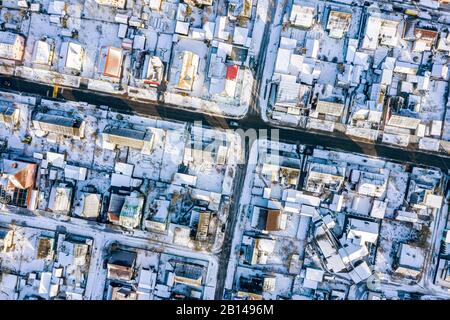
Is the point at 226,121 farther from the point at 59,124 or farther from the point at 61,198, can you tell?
the point at 61,198

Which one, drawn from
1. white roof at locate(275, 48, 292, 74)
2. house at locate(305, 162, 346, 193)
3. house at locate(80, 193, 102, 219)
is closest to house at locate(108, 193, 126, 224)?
house at locate(80, 193, 102, 219)

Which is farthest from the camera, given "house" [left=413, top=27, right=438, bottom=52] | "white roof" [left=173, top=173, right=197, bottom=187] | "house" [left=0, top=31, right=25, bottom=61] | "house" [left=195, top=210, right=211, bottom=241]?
"white roof" [left=173, top=173, right=197, bottom=187]

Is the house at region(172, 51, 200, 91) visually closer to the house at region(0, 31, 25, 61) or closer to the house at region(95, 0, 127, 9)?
the house at region(95, 0, 127, 9)

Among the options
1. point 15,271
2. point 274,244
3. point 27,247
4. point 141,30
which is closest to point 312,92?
point 274,244

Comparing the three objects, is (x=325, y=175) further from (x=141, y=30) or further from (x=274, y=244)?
(x=141, y=30)

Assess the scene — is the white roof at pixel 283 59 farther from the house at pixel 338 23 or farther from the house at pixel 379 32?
the house at pixel 379 32

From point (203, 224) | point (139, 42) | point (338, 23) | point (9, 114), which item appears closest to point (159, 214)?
point (203, 224)
